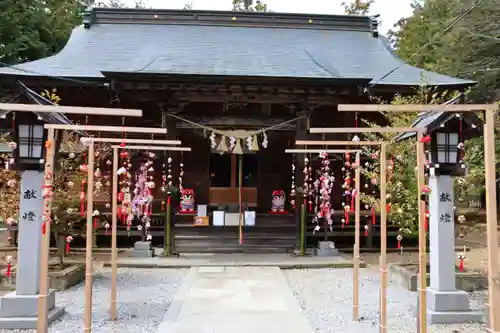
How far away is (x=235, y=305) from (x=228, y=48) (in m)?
9.00

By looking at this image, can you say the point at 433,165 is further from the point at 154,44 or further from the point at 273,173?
the point at 154,44

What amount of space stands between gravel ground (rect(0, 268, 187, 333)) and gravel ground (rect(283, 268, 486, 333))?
2.21 m

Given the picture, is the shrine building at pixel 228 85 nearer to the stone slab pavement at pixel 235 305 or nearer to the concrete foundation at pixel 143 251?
the concrete foundation at pixel 143 251

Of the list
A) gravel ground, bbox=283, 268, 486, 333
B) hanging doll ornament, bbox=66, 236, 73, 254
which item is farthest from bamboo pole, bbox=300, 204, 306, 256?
hanging doll ornament, bbox=66, 236, 73, 254

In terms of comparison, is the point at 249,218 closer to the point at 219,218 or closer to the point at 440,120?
the point at 219,218

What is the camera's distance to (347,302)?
22.4 ft

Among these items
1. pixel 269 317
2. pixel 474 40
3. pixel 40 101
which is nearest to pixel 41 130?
pixel 40 101

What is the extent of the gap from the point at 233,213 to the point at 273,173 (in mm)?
2278

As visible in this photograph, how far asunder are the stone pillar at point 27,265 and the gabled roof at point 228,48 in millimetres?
4841

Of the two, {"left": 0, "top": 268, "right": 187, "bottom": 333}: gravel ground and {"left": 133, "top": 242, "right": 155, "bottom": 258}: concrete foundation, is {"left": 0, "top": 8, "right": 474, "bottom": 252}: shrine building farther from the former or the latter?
{"left": 0, "top": 268, "right": 187, "bottom": 333}: gravel ground

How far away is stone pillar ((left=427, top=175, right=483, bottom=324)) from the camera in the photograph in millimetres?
5731

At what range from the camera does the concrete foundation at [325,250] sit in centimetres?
1052

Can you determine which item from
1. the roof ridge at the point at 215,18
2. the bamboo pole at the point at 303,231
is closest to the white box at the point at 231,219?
the bamboo pole at the point at 303,231

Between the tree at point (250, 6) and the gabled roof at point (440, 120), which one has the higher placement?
the tree at point (250, 6)
